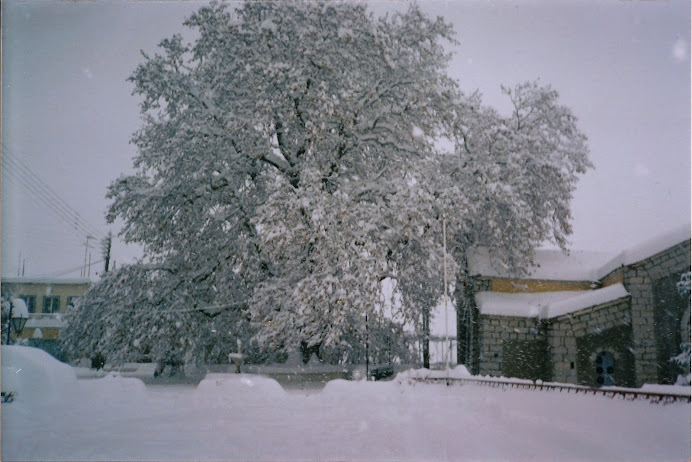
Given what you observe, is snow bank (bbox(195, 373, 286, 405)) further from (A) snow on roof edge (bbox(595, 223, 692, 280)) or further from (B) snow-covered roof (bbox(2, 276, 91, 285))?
(A) snow on roof edge (bbox(595, 223, 692, 280))

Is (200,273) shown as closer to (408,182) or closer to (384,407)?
(408,182)

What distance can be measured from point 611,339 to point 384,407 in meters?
7.74

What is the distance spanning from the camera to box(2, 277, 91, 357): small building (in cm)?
769

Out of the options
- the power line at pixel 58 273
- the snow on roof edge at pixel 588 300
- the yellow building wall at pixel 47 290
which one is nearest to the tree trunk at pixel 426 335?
the snow on roof edge at pixel 588 300

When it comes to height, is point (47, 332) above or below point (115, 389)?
above

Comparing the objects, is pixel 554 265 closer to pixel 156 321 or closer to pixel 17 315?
pixel 156 321

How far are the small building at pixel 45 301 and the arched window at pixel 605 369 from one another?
471 inches

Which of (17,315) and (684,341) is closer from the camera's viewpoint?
(17,315)

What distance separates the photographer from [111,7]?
7.56m

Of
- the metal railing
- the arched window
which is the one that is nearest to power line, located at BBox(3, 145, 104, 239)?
the metal railing

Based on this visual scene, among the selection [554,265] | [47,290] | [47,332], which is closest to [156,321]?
[47,332]

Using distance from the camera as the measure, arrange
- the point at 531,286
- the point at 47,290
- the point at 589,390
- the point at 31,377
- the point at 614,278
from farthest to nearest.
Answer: the point at 531,286
the point at 614,278
the point at 47,290
the point at 31,377
the point at 589,390

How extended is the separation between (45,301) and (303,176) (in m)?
5.26

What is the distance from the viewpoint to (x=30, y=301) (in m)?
8.12
